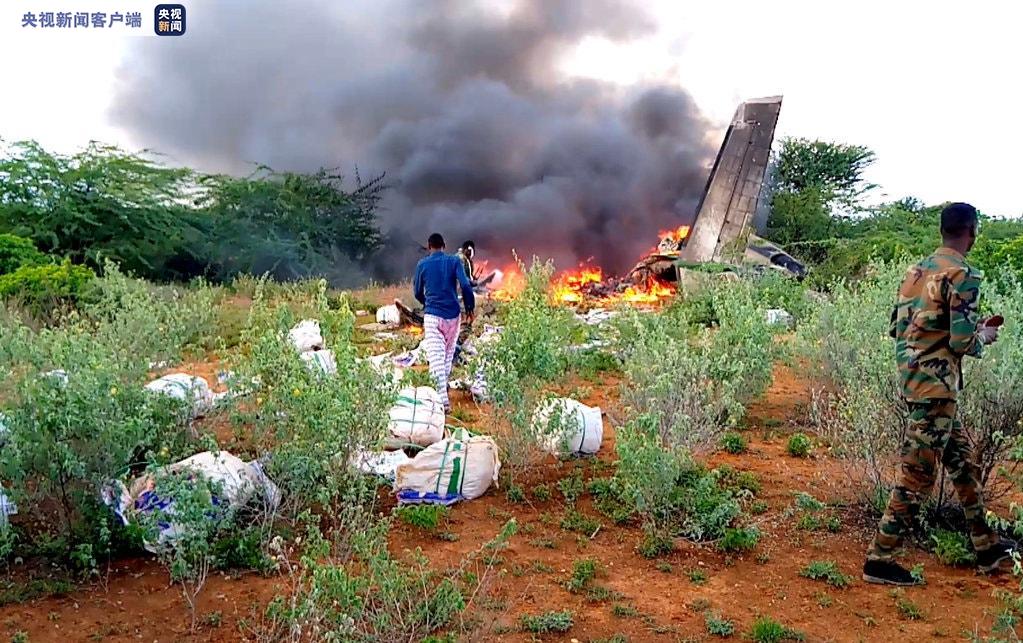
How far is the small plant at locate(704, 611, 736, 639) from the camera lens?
3.33m

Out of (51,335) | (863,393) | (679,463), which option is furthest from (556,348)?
(51,335)

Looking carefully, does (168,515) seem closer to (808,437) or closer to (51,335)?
(51,335)

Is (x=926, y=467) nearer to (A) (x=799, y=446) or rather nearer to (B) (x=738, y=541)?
(B) (x=738, y=541)

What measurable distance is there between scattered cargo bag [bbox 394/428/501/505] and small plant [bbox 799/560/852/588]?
1.88 meters

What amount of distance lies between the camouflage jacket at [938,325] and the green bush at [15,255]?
42.6 ft

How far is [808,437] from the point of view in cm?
628

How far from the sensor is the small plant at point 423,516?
173 inches

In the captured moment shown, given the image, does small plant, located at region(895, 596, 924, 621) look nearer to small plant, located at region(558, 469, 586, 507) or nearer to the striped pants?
small plant, located at region(558, 469, 586, 507)

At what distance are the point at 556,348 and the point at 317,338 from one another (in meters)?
4.09

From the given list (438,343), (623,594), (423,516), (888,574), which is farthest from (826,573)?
(438,343)

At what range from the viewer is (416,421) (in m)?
5.37

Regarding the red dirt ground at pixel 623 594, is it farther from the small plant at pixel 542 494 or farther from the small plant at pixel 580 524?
the small plant at pixel 542 494

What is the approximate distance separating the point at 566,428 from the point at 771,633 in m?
2.03

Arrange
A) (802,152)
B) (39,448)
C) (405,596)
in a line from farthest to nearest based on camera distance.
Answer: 1. (802,152)
2. (39,448)
3. (405,596)
